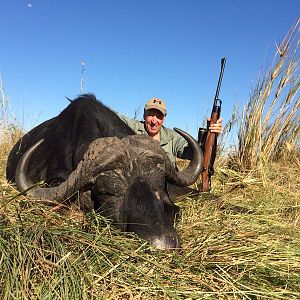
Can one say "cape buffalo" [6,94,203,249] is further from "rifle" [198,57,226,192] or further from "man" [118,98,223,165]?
"man" [118,98,223,165]

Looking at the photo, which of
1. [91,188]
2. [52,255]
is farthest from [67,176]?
[52,255]

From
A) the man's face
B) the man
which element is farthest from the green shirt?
the man's face

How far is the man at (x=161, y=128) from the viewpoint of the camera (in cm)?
587

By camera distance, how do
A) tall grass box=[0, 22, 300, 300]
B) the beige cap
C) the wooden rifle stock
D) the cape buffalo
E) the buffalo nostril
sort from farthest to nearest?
the beige cap < the wooden rifle stock < the cape buffalo < the buffalo nostril < tall grass box=[0, 22, 300, 300]

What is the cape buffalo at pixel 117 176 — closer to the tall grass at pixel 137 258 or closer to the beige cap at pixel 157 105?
the tall grass at pixel 137 258

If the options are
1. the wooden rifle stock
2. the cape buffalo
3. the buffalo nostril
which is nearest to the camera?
the buffalo nostril

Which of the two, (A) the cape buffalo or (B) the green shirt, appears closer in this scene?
(A) the cape buffalo

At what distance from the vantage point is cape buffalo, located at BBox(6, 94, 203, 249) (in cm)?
314

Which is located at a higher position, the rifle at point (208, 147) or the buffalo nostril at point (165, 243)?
the rifle at point (208, 147)

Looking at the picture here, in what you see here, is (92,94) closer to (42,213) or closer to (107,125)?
(107,125)

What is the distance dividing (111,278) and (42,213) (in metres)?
0.98

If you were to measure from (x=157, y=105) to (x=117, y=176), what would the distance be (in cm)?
261

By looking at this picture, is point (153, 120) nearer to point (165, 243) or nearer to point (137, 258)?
point (165, 243)

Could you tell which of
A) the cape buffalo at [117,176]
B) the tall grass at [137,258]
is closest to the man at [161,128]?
the cape buffalo at [117,176]
